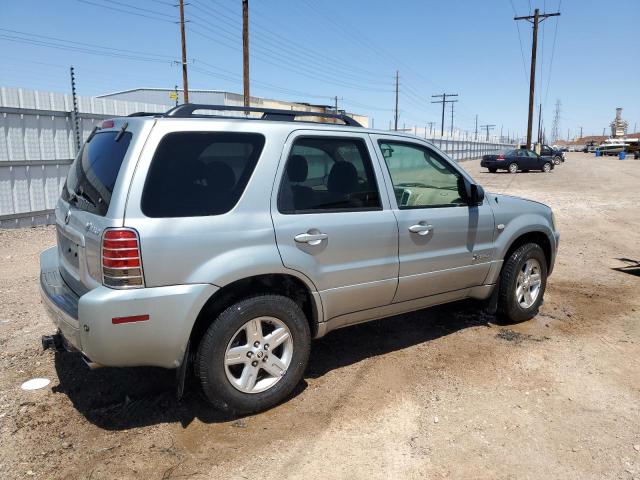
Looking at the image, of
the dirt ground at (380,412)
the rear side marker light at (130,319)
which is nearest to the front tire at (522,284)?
the dirt ground at (380,412)

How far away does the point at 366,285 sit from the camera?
382cm

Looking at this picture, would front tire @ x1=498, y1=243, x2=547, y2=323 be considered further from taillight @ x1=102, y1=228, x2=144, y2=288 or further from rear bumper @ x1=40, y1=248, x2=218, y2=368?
taillight @ x1=102, y1=228, x2=144, y2=288

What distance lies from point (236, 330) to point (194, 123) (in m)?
1.29

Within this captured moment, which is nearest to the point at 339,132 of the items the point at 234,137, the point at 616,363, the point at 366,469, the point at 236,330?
the point at 234,137

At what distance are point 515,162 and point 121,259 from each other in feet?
108

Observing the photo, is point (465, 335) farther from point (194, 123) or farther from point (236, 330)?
point (194, 123)

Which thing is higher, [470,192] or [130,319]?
[470,192]

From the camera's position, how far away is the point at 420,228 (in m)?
4.05

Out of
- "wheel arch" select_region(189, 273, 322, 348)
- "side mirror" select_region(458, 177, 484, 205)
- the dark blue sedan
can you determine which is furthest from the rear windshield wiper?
the dark blue sedan

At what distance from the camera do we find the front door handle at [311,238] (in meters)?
3.40

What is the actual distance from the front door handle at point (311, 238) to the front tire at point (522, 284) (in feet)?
7.43

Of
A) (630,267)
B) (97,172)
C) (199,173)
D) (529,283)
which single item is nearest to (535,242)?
(529,283)

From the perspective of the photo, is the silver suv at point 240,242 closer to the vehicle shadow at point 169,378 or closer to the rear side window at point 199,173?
the rear side window at point 199,173

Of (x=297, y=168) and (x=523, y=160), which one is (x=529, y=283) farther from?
(x=523, y=160)
